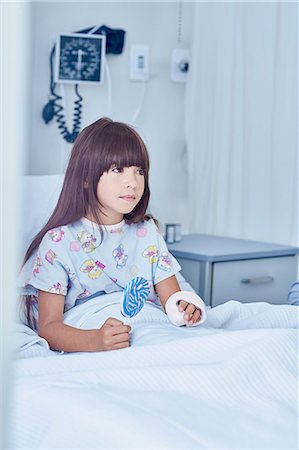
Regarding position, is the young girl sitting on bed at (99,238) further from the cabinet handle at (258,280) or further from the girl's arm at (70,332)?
the cabinet handle at (258,280)

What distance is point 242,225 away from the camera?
2506 mm

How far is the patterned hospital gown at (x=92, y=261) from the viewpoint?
1.46 metres

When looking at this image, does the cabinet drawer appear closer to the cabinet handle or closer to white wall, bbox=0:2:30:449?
the cabinet handle

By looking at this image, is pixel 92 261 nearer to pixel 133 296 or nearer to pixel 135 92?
pixel 133 296

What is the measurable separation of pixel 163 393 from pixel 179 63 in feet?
5.37

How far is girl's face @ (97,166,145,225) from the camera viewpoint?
59.6 inches

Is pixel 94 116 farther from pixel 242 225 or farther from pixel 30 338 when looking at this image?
pixel 30 338

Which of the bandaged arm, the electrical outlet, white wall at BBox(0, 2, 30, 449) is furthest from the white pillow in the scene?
white wall at BBox(0, 2, 30, 449)

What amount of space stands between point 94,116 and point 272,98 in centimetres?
56

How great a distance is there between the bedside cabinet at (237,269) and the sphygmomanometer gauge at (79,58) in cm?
57

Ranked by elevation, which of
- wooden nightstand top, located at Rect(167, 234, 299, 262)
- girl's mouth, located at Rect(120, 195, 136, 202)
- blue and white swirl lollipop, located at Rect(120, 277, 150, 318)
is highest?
girl's mouth, located at Rect(120, 195, 136, 202)

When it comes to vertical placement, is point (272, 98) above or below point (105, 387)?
above

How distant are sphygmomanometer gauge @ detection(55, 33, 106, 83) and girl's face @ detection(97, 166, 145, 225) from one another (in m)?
0.77

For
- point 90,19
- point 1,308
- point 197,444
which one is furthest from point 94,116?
point 1,308
